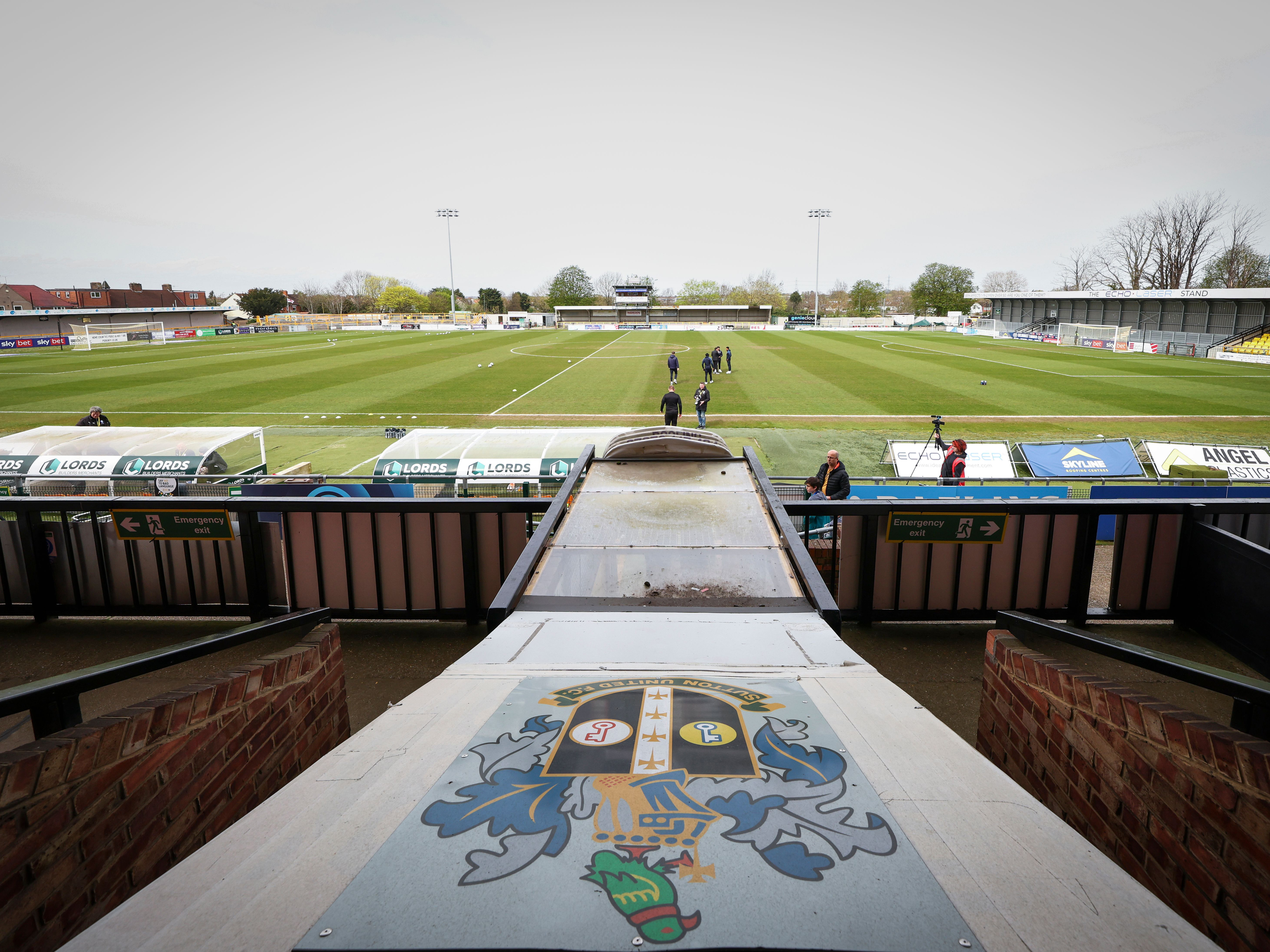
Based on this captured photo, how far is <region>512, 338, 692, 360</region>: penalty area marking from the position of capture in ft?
150

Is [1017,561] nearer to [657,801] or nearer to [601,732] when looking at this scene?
[601,732]

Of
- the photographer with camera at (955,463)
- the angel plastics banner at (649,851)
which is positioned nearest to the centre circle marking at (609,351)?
the photographer with camera at (955,463)

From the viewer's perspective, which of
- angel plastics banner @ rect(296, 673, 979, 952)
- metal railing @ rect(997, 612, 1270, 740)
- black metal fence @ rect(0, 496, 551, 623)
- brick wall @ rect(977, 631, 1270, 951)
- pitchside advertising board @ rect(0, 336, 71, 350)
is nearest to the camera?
angel plastics banner @ rect(296, 673, 979, 952)

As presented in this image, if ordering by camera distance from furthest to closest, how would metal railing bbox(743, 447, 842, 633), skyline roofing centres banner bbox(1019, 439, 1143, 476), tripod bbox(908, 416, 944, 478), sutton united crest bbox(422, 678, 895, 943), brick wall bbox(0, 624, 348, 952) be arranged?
tripod bbox(908, 416, 944, 478), skyline roofing centres banner bbox(1019, 439, 1143, 476), metal railing bbox(743, 447, 842, 633), brick wall bbox(0, 624, 348, 952), sutton united crest bbox(422, 678, 895, 943)

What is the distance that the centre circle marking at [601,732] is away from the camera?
8.96ft

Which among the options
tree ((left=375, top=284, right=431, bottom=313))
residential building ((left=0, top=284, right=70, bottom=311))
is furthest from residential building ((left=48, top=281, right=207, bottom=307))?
tree ((left=375, top=284, right=431, bottom=313))

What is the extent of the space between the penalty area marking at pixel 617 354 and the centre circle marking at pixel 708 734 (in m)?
37.2

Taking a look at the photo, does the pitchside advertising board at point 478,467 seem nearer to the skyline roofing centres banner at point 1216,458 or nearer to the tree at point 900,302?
the skyline roofing centres banner at point 1216,458

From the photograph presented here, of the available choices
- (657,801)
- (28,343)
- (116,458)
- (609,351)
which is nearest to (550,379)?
(609,351)

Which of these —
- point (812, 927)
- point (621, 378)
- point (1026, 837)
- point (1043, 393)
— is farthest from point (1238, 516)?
point (621, 378)

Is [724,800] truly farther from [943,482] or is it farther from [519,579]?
[943,482]

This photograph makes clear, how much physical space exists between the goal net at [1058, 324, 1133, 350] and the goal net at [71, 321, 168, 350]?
291 ft

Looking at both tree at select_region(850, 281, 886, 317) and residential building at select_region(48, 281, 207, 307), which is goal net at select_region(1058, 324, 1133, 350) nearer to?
tree at select_region(850, 281, 886, 317)

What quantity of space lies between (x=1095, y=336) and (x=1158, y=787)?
235ft
